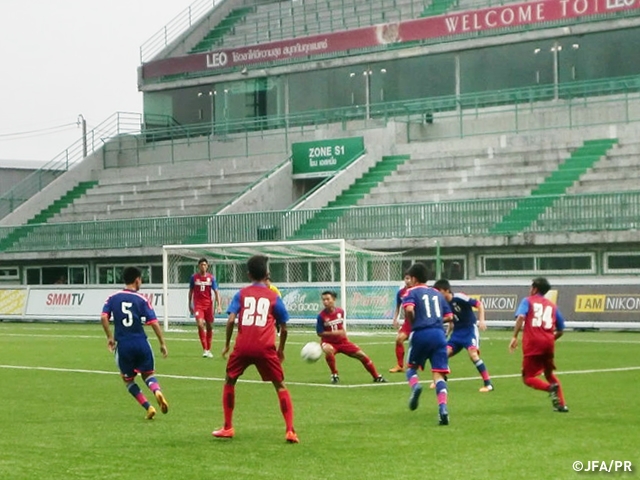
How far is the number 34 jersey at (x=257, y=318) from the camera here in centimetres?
1374

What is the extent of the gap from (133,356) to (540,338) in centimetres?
501

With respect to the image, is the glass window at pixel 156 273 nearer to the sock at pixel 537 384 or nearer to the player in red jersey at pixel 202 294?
the player in red jersey at pixel 202 294

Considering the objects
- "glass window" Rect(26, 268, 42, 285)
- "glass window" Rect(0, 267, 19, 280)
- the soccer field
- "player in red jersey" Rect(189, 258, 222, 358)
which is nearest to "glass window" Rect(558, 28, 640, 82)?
"glass window" Rect(26, 268, 42, 285)

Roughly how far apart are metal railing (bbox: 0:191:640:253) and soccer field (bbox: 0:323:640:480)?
15.6m

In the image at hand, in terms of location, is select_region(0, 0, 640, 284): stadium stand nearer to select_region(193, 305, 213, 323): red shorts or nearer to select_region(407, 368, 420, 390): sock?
select_region(193, 305, 213, 323): red shorts

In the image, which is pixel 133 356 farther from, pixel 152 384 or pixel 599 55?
pixel 599 55

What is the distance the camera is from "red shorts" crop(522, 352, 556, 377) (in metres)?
16.6

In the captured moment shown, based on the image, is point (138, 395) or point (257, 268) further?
point (138, 395)

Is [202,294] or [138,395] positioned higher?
[202,294]

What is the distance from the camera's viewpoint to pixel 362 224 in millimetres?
45812

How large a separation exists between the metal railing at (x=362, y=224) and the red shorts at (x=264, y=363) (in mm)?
27752

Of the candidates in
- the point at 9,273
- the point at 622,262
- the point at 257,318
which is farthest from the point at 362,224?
the point at 257,318

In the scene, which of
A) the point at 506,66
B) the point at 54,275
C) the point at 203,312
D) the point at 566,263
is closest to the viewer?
the point at 203,312

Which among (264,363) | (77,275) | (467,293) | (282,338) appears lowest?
(467,293)
